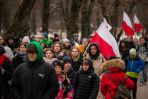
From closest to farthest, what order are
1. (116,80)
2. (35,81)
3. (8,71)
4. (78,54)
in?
(35,81), (116,80), (8,71), (78,54)

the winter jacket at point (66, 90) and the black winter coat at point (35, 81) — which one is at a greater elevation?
the black winter coat at point (35, 81)

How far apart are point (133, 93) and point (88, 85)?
5.14 m

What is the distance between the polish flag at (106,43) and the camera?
11602 mm

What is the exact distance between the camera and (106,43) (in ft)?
39.1

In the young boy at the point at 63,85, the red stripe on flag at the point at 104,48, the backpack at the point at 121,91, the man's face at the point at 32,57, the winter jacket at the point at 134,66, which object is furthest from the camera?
the winter jacket at the point at 134,66

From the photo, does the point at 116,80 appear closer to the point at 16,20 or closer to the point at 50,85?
the point at 50,85

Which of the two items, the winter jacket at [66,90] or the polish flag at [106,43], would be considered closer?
the winter jacket at [66,90]

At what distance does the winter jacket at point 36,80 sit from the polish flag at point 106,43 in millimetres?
4703

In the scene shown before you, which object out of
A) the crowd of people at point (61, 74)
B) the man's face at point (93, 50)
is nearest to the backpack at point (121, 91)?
the crowd of people at point (61, 74)

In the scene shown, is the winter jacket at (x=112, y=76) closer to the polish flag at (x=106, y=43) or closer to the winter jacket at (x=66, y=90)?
the winter jacket at (x=66, y=90)

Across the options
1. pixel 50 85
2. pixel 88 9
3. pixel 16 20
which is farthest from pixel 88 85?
pixel 88 9

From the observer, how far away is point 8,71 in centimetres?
963

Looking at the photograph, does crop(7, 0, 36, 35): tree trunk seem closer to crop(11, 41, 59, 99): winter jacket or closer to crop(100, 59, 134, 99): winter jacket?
crop(100, 59, 134, 99): winter jacket

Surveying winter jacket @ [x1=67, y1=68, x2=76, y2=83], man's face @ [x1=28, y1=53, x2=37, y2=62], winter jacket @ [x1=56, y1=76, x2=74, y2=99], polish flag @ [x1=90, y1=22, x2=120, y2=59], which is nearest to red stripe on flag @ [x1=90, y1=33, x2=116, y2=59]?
polish flag @ [x1=90, y1=22, x2=120, y2=59]
